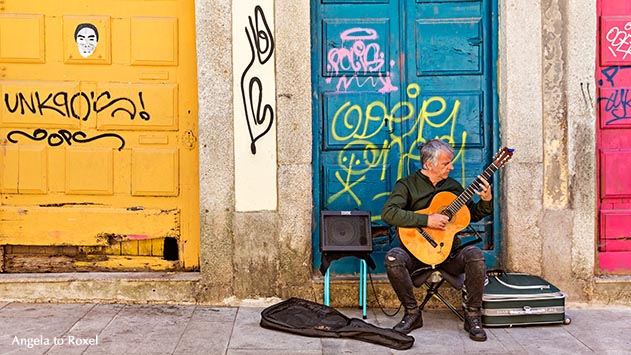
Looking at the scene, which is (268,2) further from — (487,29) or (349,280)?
(349,280)

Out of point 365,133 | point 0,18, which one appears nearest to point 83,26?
point 0,18

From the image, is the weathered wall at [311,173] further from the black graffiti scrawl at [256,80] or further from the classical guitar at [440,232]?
the classical guitar at [440,232]

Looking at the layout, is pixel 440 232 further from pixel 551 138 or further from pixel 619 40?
pixel 619 40

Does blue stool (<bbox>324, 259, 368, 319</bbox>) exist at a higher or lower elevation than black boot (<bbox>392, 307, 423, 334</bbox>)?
higher

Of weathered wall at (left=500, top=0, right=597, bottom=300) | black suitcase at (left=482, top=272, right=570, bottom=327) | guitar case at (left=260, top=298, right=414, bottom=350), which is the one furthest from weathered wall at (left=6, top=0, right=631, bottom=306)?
black suitcase at (left=482, top=272, right=570, bottom=327)

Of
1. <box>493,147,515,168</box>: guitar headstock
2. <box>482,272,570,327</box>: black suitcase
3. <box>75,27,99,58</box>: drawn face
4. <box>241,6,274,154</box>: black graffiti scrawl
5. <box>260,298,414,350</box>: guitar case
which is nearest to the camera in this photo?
<box>260,298,414,350</box>: guitar case

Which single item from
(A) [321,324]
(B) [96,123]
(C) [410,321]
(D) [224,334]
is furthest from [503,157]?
(B) [96,123]

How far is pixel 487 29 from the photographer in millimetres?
6211

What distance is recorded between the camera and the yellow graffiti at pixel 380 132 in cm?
618

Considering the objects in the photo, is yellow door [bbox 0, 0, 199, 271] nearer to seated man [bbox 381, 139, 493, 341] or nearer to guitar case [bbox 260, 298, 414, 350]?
guitar case [bbox 260, 298, 414, 350]

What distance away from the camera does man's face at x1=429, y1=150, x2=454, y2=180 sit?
547 cm

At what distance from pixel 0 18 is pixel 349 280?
12.5 feet

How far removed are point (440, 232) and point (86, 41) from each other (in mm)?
3471

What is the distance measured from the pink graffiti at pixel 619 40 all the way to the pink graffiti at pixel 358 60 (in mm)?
1927
